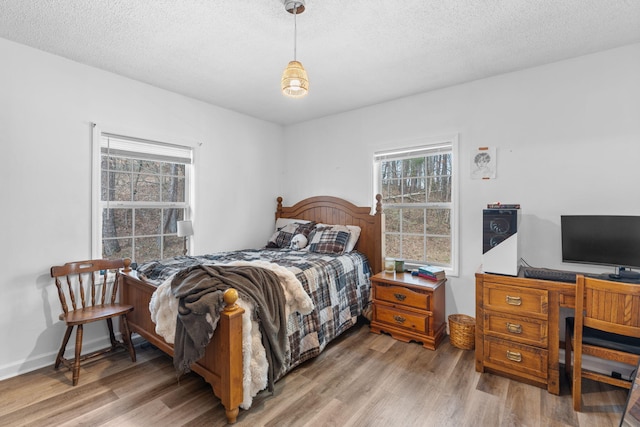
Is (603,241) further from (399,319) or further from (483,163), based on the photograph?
(399,319)

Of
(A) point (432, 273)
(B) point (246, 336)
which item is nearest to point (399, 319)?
(A) point (432, 273)

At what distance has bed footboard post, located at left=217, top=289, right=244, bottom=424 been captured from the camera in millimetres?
1723

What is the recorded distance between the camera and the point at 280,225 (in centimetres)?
430

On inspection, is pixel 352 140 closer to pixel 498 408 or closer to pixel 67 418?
pixel 498 408

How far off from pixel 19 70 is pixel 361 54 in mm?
2706

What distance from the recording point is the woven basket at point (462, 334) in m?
2.72

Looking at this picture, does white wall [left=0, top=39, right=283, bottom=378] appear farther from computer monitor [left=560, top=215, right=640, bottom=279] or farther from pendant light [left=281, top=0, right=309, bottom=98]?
computer monitor [left=560, top=215, right=640, bottom=279]

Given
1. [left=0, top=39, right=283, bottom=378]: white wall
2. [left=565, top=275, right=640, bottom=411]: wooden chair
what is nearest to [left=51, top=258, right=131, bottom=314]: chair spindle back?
[left=0, top=39, right=283, bottom=378]: white wall

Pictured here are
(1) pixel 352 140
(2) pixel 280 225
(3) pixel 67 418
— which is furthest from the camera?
(2) pixel 280 225

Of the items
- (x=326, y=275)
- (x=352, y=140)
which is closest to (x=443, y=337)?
(x=326, y=275)

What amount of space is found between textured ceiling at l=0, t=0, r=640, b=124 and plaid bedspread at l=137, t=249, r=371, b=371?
5.84 ft

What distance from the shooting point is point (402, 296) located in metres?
2.91

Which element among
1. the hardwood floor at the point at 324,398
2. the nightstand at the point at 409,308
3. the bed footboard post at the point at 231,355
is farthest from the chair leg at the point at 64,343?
the nightstand at the point at 409,308

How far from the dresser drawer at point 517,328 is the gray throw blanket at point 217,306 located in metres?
1.61
